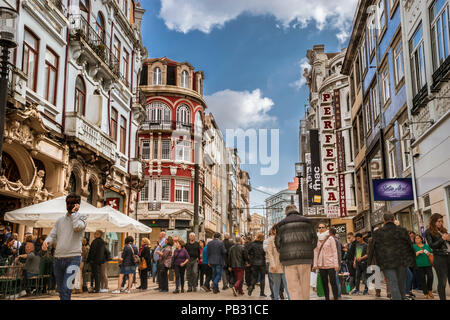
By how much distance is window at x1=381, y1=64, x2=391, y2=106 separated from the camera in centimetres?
2259

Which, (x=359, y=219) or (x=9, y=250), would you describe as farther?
(x=359, y=219)

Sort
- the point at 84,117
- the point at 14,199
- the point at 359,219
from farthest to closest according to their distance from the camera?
1. the point at 359,219
2. the point at 84,117
3. the point at 14,199

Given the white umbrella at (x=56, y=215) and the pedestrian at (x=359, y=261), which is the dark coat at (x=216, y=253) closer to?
the white umbrella at (x=56, y=215)

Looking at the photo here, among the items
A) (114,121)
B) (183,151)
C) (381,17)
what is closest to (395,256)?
(381,17)

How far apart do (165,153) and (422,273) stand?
36.8m

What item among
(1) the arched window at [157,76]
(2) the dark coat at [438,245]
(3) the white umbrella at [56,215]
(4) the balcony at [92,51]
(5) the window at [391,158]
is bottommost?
(2) the dark coat at [438,245]

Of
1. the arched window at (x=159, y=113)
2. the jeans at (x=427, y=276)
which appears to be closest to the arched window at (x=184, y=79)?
the arched window at (x=159, y=113)

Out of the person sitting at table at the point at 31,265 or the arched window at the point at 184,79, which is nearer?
the person sitting at table at the point at 31,265

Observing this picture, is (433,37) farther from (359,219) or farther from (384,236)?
(359,219)

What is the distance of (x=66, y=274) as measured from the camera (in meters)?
7.44

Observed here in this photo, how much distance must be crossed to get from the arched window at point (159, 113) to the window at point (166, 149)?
5.41 ft

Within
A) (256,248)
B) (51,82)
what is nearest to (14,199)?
(51,82)

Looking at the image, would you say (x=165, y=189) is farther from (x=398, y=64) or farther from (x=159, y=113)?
(x=398, y=64)

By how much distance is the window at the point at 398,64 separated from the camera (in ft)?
65.2
